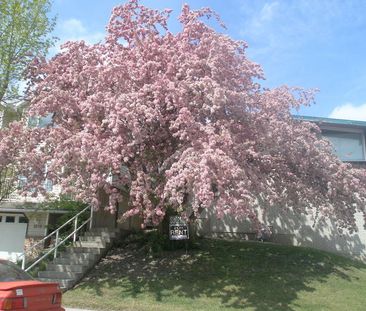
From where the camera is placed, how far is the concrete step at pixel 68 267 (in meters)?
13.4

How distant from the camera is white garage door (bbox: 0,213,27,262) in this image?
64.6 feet

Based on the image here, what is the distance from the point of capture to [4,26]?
15203 mm

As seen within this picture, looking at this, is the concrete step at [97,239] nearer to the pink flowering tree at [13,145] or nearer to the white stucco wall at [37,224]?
the pink flowering tree at [13,145]

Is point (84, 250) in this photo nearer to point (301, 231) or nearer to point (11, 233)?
point (11, 233)

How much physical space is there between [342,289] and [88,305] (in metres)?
6.59

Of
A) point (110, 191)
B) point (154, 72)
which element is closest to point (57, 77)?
point (154, 72)

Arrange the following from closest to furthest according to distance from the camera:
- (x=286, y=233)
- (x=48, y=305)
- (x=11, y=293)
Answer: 1. (x=11, y=293)
2. (x=48, y=305)
3. (x=286, y=233)

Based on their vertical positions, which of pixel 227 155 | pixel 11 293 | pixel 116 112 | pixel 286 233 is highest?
pixel 116 112

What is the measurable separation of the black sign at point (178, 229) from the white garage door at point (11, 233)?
29.5ft

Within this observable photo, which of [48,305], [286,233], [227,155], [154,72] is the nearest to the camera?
[48,305]

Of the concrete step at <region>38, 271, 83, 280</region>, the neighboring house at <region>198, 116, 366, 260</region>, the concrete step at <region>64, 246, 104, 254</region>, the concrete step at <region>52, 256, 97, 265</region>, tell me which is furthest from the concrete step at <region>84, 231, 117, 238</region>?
the neighboring house at <region>198, 116, 366, 260</region>

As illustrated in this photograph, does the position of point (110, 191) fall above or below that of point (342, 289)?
above

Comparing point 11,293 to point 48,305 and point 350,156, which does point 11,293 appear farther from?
point 350,156

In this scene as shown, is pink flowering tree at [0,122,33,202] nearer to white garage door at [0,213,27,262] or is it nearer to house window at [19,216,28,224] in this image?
house window at [19,216,28,224]
